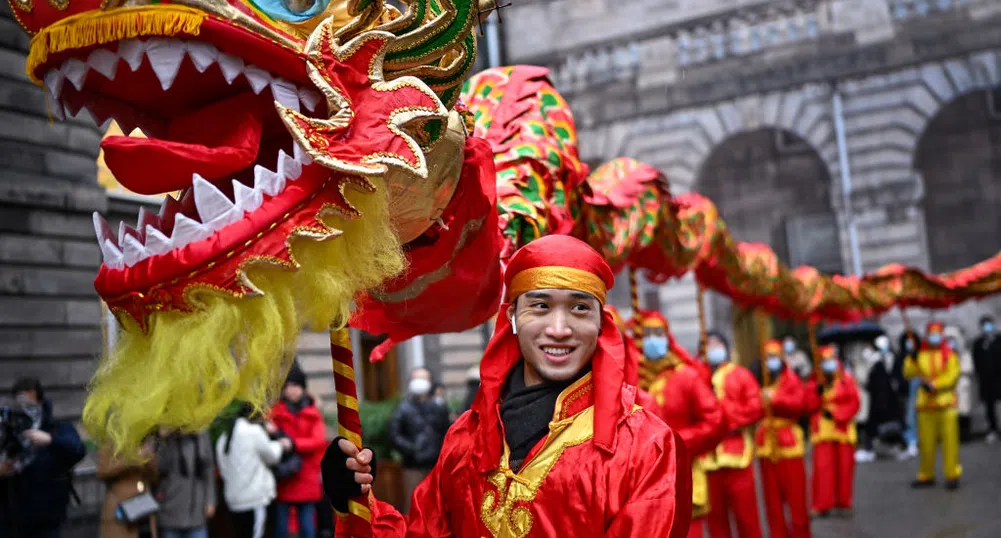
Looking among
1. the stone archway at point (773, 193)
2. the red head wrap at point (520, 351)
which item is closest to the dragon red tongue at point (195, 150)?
the red head wrap at point (520, 351)

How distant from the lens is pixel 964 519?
11.7 meters

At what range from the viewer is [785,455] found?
11.5 meters

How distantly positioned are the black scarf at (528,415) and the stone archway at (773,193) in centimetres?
2152

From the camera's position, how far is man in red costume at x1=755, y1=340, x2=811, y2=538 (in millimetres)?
10500

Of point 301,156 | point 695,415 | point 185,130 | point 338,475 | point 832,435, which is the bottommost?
point 832,435

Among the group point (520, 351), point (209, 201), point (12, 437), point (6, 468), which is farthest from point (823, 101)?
point (209, 201)

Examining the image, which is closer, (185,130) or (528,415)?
(185,130)

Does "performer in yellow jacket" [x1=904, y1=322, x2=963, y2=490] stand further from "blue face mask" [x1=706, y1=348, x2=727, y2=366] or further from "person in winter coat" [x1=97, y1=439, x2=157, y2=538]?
"person in winter coat" [x1=97, y1=439, x2=157, y2=538]

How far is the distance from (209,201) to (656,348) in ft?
22.3

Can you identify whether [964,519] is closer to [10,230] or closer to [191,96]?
[10,230]

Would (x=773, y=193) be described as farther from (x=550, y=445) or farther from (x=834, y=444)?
(x=550, y=445)

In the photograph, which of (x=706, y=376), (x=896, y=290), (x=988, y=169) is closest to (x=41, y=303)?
(x=706, y=376)

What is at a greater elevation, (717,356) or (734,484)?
(717,356)

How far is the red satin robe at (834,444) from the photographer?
13414mm
